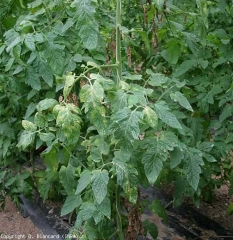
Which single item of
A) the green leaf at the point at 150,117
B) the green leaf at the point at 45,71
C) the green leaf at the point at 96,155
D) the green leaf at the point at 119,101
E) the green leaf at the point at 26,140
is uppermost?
the green leaf at the point at 119,101

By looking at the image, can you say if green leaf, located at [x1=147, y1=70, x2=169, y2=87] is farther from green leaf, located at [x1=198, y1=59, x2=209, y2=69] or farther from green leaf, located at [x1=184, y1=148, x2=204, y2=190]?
green leaf, located at [x1=198, y1=59, x2=209, y2=69]

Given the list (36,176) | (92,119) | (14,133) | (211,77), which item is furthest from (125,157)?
(36,176)

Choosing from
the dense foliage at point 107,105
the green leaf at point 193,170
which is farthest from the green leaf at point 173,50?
the green leaf at point 193,170

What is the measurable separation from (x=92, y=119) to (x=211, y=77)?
1209 mm

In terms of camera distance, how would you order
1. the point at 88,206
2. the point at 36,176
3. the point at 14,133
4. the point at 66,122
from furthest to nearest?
1. the point at 36,176
2. the point at 14,133
3. the point at 88,206
4. the point at 66,122

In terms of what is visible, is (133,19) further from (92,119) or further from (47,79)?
(92,119)

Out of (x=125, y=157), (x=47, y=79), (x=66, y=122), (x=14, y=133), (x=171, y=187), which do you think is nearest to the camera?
(x=66, y=122)

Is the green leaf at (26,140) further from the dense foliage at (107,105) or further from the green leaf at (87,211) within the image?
the green leaf at (87,211)

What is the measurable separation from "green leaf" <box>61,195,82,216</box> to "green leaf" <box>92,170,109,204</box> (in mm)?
330

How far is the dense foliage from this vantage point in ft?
4.87

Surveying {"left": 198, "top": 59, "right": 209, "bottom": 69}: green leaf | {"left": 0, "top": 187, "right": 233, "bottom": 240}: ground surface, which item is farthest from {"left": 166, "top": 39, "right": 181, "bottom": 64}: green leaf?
{"left": 0, "top": 187, "right": 233, "bottom": 240}: ground surface

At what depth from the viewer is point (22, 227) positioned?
3121 millimetres

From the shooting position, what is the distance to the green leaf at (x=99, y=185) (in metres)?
1.46

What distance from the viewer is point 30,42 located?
1.79 meters
